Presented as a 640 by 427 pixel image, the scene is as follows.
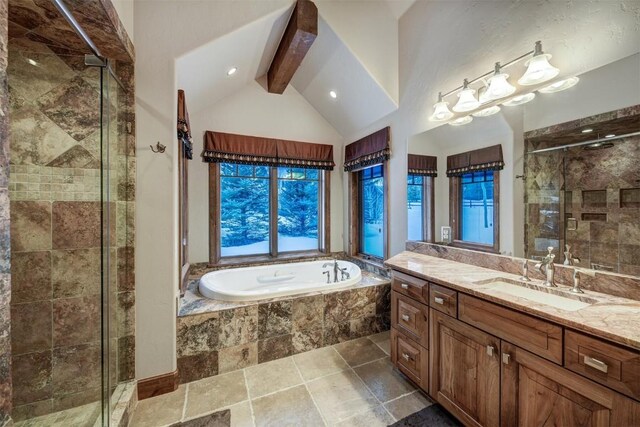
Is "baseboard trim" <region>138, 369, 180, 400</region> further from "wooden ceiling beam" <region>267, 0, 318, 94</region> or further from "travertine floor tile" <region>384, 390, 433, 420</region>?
"wooden ceiling beam" <region>267, 0, 318, 94</region>

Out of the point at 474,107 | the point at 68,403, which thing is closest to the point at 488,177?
the point at 474,107

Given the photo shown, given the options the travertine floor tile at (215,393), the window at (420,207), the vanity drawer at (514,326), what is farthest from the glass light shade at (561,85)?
the travertine floor tile at (215,393)

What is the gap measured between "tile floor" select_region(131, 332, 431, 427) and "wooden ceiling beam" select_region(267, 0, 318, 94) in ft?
9.21

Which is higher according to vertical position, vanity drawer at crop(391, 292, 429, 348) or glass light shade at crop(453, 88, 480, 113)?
glass light shade at crop(453, 88, 480, 113)

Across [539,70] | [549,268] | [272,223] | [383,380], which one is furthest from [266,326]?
[539,70]

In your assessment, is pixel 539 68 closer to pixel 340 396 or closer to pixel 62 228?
pixel 340 396

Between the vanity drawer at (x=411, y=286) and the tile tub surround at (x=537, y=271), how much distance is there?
→ 0.58 m

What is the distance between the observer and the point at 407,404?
174cm

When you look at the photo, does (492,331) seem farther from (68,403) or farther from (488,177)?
(68,403)

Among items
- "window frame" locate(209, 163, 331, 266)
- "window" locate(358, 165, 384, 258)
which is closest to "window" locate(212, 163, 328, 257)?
"window frame" locate(209, 163, 331, 266)

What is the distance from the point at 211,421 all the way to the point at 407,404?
1273 millimetres

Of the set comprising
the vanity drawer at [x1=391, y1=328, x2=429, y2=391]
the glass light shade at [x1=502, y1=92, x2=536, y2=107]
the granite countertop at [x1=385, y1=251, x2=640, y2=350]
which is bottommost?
the vanity drawer at [x1=391, y1=328, x2=429, y2=391]

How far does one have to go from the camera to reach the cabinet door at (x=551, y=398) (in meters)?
0.94

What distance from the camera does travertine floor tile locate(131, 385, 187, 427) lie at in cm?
161
